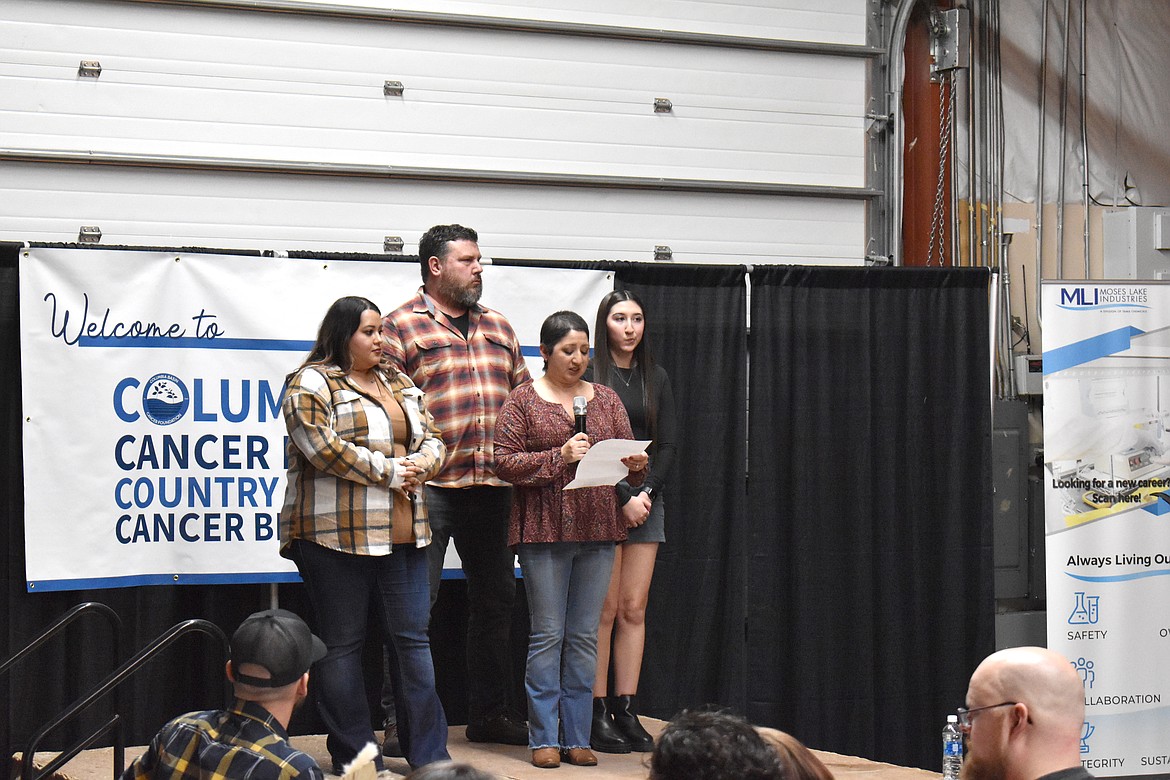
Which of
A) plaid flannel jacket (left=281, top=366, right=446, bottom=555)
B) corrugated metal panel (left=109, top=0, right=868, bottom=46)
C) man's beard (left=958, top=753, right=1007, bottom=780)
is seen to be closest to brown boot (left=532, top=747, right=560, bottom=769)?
plaid flannel jacket (left=281, top=366, right=446, bottom=555)

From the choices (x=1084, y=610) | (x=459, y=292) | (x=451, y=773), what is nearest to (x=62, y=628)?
(x=459, y=292)

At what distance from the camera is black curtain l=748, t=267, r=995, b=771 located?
5598 mm

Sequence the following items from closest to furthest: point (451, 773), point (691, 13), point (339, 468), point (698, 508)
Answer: point (451, 773) < point (339, 468) < point (698, 508) < point (691, 13)

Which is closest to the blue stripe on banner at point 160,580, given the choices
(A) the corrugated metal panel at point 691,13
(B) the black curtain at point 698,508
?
(B) the black curtain at point 698,508

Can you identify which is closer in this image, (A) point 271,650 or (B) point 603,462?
(A) point 271,650

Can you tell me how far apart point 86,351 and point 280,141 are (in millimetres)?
1400

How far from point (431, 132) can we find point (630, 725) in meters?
2.85

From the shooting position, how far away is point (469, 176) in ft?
19.3

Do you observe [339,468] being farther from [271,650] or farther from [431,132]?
[431,132]

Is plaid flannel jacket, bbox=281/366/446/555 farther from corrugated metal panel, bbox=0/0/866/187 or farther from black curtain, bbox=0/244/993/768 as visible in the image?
corrugated metal panel, bbox=0/0/866/187

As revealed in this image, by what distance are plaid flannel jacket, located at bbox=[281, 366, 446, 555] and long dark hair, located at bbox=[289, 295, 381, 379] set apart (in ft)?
0.14

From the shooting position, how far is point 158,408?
4.89 meters

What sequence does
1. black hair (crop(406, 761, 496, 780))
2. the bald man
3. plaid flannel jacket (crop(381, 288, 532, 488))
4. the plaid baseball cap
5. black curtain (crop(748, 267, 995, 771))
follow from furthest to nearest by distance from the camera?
black curtain (crop(748, 267, 995, 771)), plaid flannel jacket (crop(381, 288, 532, 488)), the plaid baseball cap, the bald man, black hair (crop(406, 761, 496, 780))

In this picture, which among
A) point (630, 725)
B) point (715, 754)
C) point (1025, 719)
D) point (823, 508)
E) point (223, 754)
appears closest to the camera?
point (715, 754)
